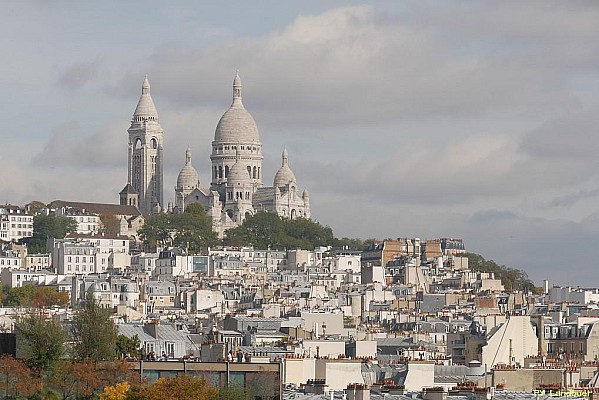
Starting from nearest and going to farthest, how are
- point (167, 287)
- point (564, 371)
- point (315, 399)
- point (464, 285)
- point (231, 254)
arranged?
point (315, 399) < point (564, 371) < point (167, 287) < point (464, 285) < point (231, 254)

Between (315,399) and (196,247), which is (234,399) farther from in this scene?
(196,247)

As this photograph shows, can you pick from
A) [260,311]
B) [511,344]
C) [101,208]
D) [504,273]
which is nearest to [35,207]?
[101,208]

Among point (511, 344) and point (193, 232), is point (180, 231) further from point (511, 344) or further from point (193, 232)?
point (511, 344)

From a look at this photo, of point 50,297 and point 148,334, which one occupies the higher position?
point 50,297

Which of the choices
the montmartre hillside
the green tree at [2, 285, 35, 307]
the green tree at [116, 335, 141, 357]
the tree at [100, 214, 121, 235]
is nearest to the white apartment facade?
the montmartre hillside

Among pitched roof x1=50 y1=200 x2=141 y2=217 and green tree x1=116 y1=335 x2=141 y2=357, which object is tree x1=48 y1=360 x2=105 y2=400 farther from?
pitched roof x1=50 y1=200 x2=141 y2=217

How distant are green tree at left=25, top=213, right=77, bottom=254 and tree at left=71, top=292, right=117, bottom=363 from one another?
119230 mm

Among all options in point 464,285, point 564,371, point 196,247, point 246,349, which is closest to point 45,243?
point 196,247

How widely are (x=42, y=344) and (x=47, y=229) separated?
130 metres

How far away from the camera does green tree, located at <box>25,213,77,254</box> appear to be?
560 ft

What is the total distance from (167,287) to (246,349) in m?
70.6

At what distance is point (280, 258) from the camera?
6452 inches

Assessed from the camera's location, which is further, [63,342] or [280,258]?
[280,258]

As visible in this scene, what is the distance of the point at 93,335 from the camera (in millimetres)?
46969
